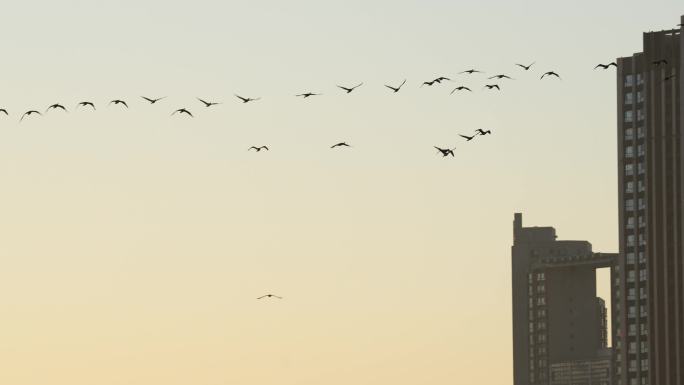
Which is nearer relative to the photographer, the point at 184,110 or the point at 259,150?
the point at 184,110

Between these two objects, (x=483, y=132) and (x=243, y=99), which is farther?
(x=483, y=132)

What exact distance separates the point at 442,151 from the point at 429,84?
12.3 feet

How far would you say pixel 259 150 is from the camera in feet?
450

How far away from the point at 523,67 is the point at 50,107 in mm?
25500

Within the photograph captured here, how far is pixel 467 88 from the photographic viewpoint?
13238 centimetres

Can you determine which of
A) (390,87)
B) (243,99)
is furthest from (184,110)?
(390,87)

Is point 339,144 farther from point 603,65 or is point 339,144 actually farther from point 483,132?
point 603,65

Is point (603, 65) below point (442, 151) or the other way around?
the other way around

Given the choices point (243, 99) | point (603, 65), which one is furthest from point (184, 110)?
point (603, 65)

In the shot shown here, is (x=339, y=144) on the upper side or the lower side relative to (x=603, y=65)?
lower

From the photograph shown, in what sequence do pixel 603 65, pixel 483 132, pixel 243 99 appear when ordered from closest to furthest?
pixel 243 99 → pixel 483 132 → pixel 603 65

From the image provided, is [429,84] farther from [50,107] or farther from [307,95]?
[50,107]

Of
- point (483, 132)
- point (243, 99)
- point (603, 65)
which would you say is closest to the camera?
point (243, 99)

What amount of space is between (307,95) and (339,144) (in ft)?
11.6
